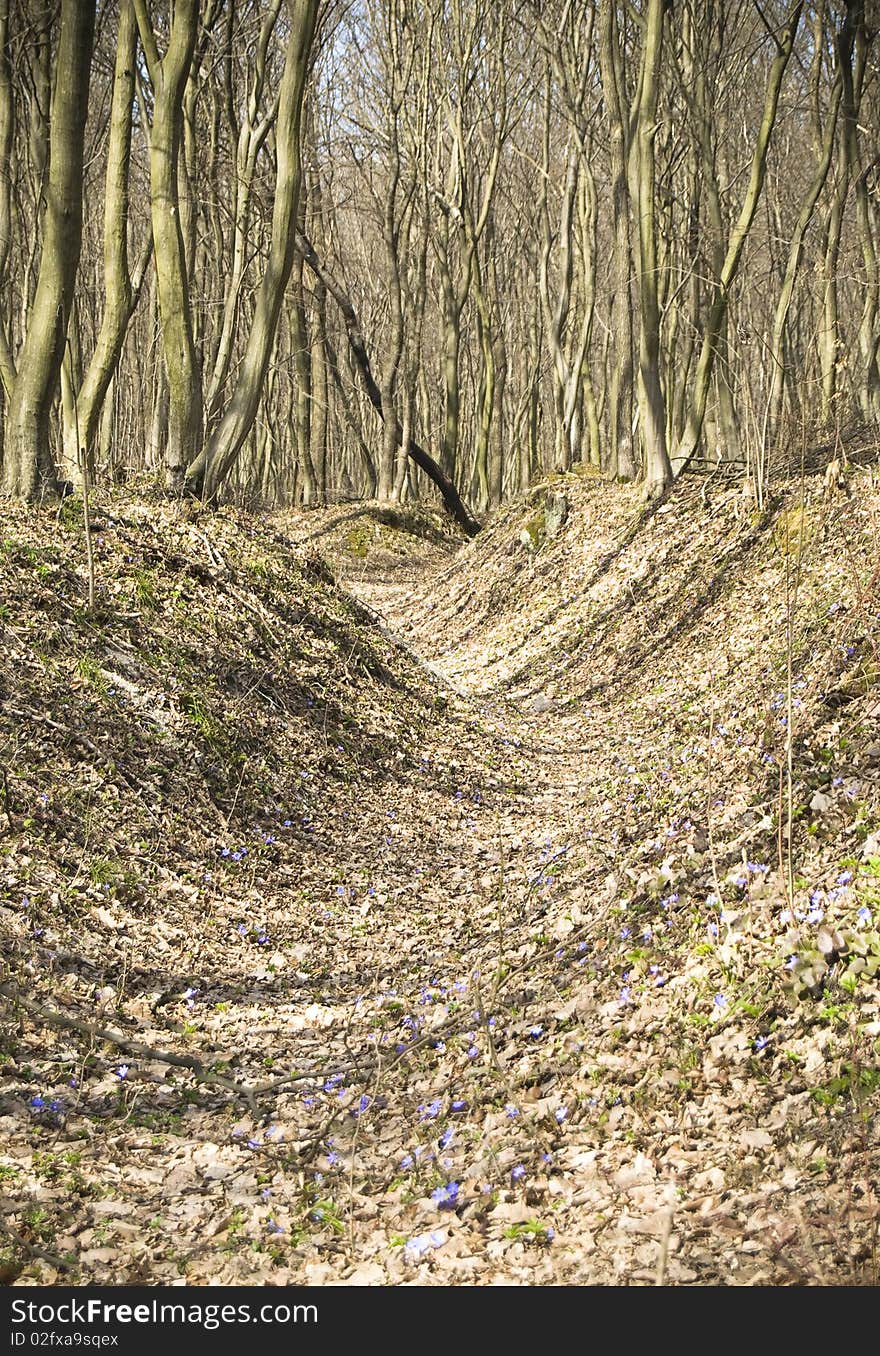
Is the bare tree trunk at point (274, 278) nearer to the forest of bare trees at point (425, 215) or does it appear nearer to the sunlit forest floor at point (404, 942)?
the forest of bare trees at point (425, 215)

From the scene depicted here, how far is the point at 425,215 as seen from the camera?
21906 mm

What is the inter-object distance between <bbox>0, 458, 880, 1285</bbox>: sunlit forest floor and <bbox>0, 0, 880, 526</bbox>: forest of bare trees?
152cm

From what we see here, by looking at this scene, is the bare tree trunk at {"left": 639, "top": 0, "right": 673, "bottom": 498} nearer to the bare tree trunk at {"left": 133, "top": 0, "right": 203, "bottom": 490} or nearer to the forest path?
the bare tree trunk at {"left": 133, "top": 0, "right": 203, "bottom": 490}

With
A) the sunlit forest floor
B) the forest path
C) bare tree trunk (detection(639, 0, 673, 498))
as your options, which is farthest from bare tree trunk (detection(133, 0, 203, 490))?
bare tree trunk (detection(639, 0, 673, 498))

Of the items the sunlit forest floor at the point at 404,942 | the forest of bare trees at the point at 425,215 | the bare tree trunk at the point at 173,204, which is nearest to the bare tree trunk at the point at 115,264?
the forest of bare trees at the point at 425,215

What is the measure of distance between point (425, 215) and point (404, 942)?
19.8m

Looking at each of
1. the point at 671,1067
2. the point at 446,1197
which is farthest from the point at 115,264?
the point at 446,1197

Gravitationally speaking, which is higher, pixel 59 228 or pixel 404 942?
pixel 59 228

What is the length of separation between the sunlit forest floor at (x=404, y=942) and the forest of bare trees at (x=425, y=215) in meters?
1.52

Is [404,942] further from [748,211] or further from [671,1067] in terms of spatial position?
[748,211]

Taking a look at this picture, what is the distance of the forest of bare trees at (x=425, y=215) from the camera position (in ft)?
29.5

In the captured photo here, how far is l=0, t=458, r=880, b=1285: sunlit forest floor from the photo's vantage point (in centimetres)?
315
